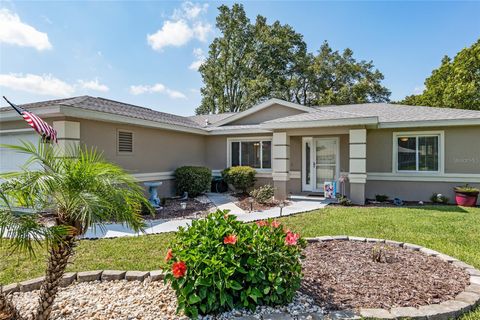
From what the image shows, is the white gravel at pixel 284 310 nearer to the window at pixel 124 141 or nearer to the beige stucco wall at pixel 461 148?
the window at pixel 124 141

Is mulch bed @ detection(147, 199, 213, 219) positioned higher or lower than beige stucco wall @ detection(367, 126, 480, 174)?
lower

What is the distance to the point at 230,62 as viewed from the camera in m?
29.6

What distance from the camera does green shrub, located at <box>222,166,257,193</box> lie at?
11.8m

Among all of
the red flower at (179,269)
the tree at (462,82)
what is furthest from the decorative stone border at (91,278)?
the tree at (462,82)

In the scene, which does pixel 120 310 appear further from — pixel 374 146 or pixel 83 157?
pixel 374 146

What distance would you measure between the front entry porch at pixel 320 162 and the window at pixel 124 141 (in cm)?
546

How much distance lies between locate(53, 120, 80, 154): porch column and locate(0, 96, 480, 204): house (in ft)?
0.09

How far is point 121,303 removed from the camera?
3.09 meters

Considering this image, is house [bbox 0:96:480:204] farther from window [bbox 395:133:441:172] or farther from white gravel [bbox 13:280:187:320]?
white gravel [bbox 13:280:187:320]

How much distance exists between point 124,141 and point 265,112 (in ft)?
23.3

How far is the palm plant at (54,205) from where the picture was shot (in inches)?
85.4

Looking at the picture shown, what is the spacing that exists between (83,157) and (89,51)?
1054 cm

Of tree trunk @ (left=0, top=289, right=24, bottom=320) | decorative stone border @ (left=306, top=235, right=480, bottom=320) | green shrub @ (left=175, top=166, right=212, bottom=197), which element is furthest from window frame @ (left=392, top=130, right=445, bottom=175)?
tree trunk @ (left=0, top=289, right=24, bottom=320)

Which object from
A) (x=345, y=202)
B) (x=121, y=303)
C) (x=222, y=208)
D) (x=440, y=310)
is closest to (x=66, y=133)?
(x=222, y=208)
